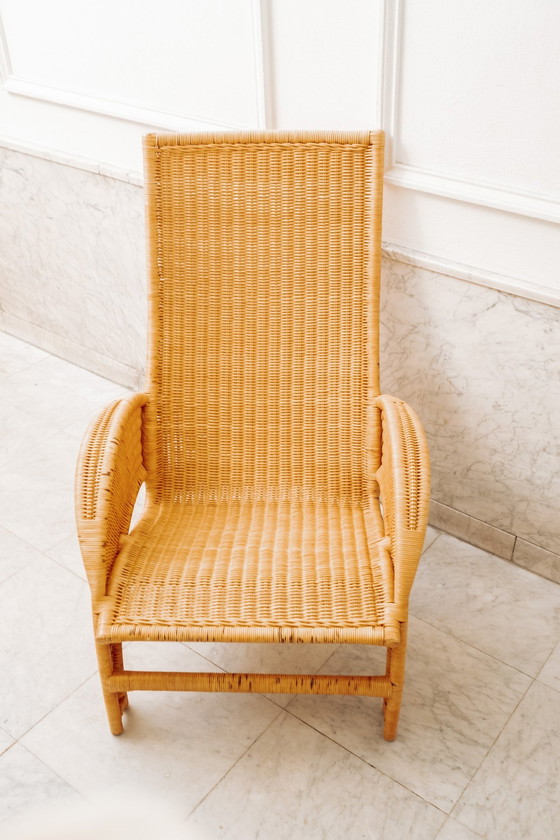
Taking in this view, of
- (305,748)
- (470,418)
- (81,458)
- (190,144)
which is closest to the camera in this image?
(81,458)

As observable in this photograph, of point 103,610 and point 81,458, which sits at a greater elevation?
point 81,458

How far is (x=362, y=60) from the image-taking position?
169 centimetres

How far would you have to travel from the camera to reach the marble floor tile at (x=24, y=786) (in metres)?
1.54

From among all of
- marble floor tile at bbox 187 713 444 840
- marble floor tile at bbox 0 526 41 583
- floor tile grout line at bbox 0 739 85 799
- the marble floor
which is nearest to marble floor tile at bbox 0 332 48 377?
marble floor tile at bbox 0 526 41 583

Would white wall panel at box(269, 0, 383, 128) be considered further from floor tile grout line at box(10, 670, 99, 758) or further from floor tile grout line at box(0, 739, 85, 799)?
floor tile grout line at box(0, 739, 85, 799)

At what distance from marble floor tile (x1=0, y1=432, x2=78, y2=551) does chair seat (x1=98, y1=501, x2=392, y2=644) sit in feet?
1.84

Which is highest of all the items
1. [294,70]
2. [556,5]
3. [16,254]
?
[556,5]

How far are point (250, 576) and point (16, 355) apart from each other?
1.85 meters

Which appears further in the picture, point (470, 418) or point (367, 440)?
point (470, 418)

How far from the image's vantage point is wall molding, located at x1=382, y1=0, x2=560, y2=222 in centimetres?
159

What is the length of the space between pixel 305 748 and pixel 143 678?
15.4 inches

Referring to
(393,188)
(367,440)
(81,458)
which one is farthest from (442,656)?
(393,188)

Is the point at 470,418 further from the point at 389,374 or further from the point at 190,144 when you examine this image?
the point at 190,144

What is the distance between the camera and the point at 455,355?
1.90 metres
